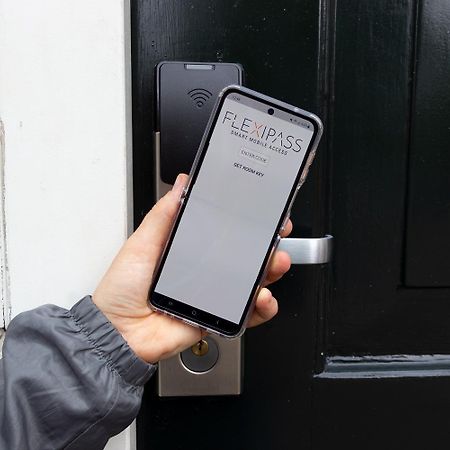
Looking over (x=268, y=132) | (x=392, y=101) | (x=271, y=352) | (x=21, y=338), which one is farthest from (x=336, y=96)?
(x=21, y=338)

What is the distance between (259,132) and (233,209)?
7 cm

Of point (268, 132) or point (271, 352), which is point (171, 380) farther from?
point (268, 132)

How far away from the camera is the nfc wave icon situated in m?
0.60

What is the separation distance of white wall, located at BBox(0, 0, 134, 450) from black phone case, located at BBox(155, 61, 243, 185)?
4 cm

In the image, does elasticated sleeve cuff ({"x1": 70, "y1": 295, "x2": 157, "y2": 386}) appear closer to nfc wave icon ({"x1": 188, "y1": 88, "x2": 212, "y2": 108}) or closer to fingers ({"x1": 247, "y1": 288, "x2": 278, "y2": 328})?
fingers ({"x1": 247, "y1": 288, "x2": 278, "y2": 328})

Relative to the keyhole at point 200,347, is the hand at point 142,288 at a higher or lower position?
higher

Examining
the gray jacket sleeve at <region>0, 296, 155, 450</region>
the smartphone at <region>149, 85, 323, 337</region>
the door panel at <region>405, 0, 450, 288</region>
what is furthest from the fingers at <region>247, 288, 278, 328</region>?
the door panel at <region>405, 0, 450, 288</region>

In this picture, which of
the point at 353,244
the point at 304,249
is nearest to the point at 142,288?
the point at 304,249

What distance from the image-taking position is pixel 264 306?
58 cm

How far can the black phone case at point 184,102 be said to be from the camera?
0.60m

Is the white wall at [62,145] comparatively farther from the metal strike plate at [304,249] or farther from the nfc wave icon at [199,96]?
the metal strike plate at [304,249]

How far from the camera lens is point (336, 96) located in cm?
70

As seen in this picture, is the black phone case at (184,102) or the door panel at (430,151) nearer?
the black phone case at (184,102)

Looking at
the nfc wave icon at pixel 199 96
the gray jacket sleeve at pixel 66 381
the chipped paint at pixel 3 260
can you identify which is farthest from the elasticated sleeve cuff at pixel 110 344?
the nfc wave icon at pixel 199 96
